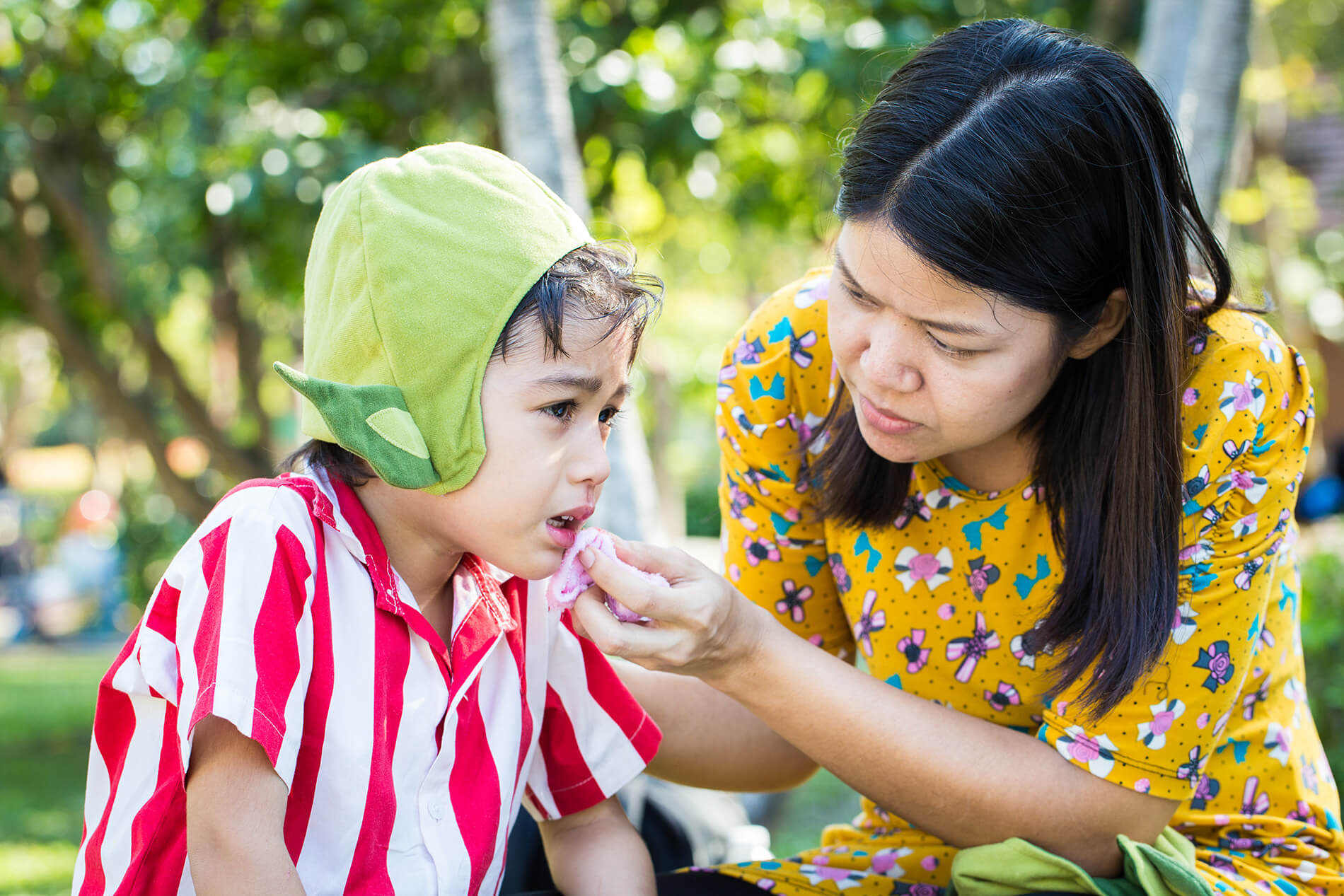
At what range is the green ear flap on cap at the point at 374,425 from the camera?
1.68 m

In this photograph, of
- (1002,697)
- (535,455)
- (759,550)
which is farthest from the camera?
(759,550)

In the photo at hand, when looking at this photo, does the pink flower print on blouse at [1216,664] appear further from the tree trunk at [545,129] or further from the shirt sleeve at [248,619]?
the tree trunk at [545,129]

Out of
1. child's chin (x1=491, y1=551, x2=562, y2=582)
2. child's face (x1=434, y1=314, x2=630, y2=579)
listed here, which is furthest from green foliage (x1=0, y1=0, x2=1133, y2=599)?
child's chin (x1=491, y1=551, x2=562, y2=582)

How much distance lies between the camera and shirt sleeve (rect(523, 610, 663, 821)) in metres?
2.04

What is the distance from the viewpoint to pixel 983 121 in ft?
5.87

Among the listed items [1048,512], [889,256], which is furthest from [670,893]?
[889,256]

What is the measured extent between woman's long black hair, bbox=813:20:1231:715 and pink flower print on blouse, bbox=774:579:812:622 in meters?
0.52

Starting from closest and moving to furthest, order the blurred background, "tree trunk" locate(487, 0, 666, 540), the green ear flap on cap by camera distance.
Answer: the green ear flap on cap
"tree trunk" locate(487, 0, 666, 540)
the blurred background

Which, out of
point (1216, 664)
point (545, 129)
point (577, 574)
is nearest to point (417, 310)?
point (577, 574)

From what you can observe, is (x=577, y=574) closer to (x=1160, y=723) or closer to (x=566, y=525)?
(x=566, y=525)

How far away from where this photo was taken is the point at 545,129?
3.80 metres

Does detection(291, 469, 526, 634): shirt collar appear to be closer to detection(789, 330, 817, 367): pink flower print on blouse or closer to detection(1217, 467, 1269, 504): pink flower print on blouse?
detection(789, 330, 817, 367): pink flower print on blouse

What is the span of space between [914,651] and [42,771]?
7.30 metres

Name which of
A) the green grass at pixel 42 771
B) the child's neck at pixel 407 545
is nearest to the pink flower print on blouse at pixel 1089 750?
the child's neck at pixel 407 545
